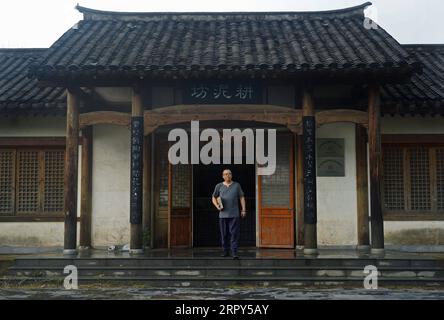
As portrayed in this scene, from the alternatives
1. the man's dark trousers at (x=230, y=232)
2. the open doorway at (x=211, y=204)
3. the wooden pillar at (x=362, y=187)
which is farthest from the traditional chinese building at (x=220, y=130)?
the man's dark trousers at (x=230, y=232)

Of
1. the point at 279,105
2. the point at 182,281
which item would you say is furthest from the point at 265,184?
the point at 182,281

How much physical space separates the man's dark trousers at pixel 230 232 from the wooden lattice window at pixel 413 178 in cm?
382

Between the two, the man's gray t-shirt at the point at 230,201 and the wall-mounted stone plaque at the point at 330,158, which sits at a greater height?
the wall-mounted stone plaque at the point at 330,158

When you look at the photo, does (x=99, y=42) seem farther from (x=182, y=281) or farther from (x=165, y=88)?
(x=182, y=281)

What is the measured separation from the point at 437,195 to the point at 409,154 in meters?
1.04

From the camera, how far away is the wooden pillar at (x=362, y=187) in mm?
10828

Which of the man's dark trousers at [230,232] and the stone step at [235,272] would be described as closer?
the stone step at [235,272]

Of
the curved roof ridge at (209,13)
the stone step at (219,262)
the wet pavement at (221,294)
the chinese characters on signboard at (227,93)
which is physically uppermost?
the curved roof ridge at (209,13)

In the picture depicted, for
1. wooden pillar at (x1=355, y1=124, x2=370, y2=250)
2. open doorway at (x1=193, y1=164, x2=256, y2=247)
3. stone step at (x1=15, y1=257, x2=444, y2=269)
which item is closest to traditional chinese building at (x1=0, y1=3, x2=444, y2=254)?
wooden pillar at (x1=355, y1=124, x2=370, y2=250)

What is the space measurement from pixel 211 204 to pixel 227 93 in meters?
4.20

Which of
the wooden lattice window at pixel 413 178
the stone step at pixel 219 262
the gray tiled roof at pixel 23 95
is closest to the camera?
the stone step at pixel 219 262

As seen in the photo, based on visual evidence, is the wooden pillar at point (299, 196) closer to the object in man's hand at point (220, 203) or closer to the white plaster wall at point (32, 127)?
the object in man's hand at point (220, 203)

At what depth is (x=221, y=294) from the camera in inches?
299

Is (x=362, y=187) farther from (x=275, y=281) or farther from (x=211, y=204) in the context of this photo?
(x=211, y=204)
